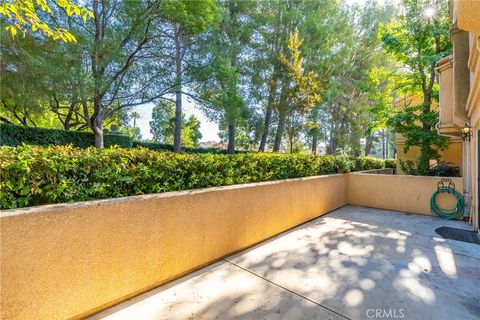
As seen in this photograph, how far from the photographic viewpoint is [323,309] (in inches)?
91.5

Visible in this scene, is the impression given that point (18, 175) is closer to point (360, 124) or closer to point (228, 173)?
point (228, 173)

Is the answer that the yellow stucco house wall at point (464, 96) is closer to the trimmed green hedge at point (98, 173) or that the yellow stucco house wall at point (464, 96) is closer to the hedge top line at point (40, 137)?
the trimmed green hedge at point (98, 173)

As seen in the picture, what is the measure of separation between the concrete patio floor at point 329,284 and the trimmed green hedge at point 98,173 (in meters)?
1.19

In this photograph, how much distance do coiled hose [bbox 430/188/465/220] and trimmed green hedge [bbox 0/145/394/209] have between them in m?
5.31

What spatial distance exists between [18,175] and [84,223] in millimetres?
659

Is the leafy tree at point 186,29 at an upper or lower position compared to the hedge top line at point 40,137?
upper

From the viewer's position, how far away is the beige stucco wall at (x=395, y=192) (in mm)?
6190

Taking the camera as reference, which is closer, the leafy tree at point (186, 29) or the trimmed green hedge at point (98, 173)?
the trimmed green hedge at point (98, 173)

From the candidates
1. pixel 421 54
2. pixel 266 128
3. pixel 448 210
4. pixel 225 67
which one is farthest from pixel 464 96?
pixel 266 128

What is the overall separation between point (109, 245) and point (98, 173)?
752 millimetres

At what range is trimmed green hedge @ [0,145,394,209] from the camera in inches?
77.5

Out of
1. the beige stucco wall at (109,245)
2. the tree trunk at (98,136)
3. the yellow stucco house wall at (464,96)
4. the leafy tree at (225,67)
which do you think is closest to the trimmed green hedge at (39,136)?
the tree trunk at (98,136)

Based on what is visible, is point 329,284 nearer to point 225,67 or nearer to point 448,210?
point 448,210

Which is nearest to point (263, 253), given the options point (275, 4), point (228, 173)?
point (228, 173)
